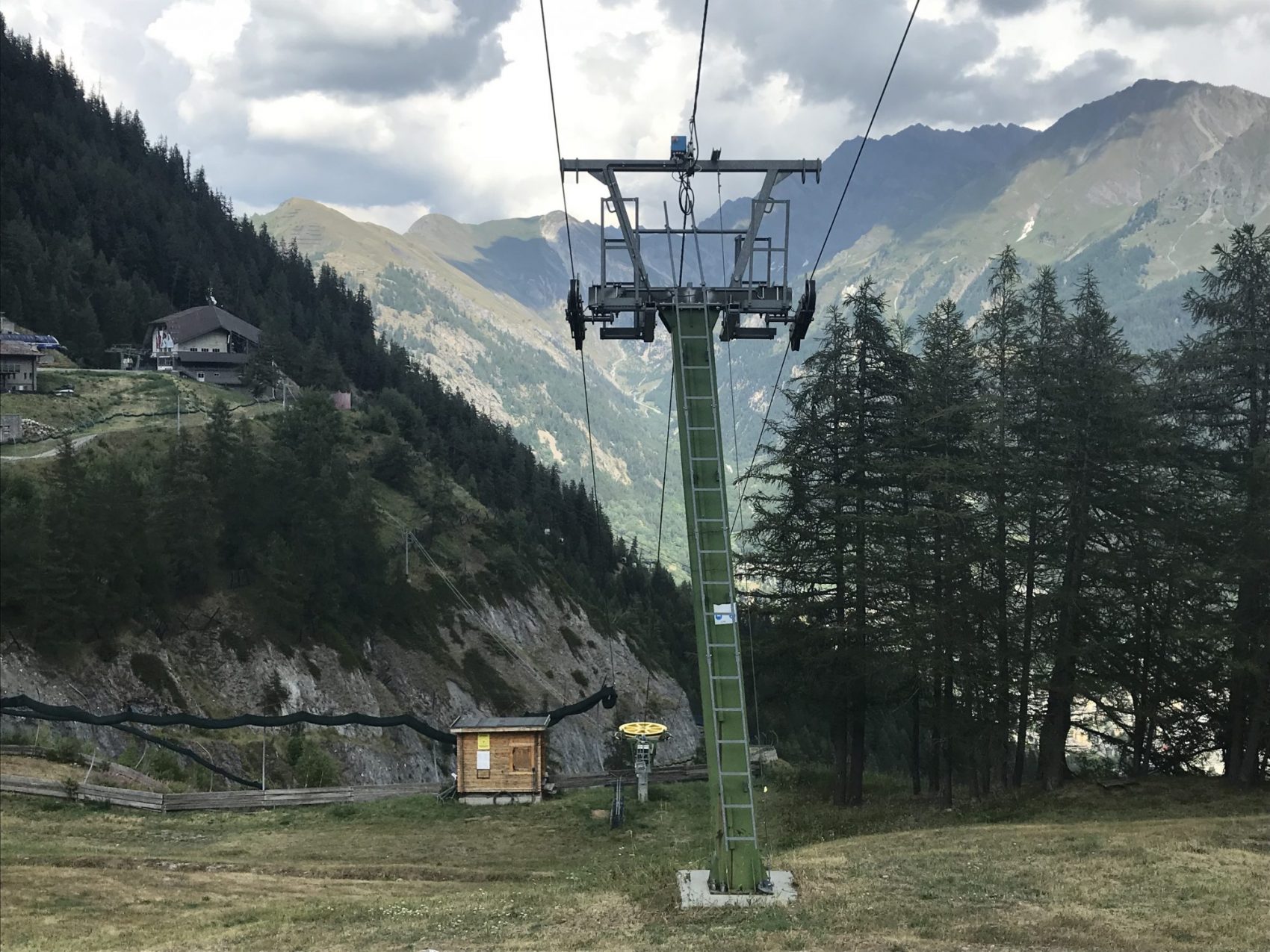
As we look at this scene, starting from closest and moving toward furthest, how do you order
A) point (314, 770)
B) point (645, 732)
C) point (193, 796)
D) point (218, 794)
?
point (193, 796) → point (218, 794) → point (645, 732) → point (314, 770)

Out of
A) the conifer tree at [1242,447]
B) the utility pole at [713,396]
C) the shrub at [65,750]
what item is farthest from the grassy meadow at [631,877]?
the shrub at [65,750]

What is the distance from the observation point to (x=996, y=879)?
795 inches

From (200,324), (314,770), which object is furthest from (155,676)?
(200,324)

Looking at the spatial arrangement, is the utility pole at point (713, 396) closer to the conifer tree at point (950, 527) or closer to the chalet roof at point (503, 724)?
the conifer tree at point (950, 527)

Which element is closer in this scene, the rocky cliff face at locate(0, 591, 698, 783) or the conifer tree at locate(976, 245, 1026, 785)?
the conifer tree at locate(976, 245, 1026, 785)

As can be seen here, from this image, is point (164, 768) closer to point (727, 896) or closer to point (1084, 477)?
point (727, 896)

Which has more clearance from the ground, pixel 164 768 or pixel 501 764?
pixel 164 768

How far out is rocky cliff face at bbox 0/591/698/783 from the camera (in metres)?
54.0

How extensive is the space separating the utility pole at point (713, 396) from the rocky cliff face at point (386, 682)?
99.6 ft

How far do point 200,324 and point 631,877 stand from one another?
105m

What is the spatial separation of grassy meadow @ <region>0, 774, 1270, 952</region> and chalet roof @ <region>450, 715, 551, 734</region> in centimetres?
342

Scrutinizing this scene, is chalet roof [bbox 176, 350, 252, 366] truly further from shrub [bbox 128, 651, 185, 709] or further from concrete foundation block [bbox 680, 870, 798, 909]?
concrete foundation block [bbox 680, 870, 798, 909]

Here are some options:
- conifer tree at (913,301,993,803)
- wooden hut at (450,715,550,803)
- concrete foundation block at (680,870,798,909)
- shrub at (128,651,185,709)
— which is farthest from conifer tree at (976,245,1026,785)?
shrub at (128,651,185,709)

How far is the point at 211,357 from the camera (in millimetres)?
111250
